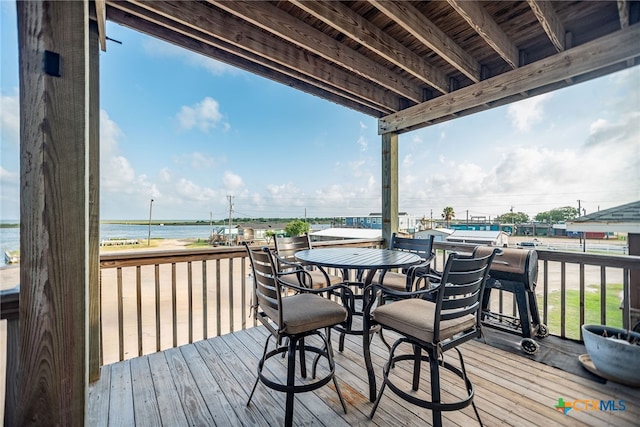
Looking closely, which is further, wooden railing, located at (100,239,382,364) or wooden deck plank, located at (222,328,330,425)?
wooden railing, located at (100,239,382,364)

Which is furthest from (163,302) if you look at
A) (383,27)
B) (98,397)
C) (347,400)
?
(383,27)

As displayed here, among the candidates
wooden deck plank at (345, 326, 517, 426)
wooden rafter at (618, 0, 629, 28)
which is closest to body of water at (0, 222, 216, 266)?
wooden deck plank at (345, 326, 517, 426)

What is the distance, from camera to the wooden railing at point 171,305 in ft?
7.56

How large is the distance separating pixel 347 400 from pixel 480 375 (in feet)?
3.70

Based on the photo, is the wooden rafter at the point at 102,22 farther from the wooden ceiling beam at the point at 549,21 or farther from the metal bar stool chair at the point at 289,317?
the wooden ceiling beam at the point at 549,21

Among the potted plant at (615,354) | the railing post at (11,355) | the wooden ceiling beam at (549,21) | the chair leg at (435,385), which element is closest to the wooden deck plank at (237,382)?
the chair leg at (435,385)

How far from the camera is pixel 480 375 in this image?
2.11 meters

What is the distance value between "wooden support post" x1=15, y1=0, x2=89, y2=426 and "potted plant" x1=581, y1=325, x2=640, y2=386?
321 centimetres

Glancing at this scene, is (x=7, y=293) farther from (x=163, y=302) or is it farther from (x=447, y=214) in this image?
(x=163, y=302)

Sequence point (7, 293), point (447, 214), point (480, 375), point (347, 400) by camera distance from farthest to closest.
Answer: point (447, 214) → point (480, 375) → point (347, 400) → point (7, 293)

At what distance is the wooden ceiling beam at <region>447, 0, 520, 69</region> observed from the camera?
1971 millimetres

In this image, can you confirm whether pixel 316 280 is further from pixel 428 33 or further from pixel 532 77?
pixel 532 77

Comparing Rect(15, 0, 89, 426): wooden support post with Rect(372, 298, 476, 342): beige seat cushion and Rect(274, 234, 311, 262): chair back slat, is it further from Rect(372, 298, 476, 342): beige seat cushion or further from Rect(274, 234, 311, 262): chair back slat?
Rect(274, 234, 311, 262): chair back slat

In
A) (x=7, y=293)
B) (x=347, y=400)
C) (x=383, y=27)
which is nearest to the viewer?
(x=7, y=293)
